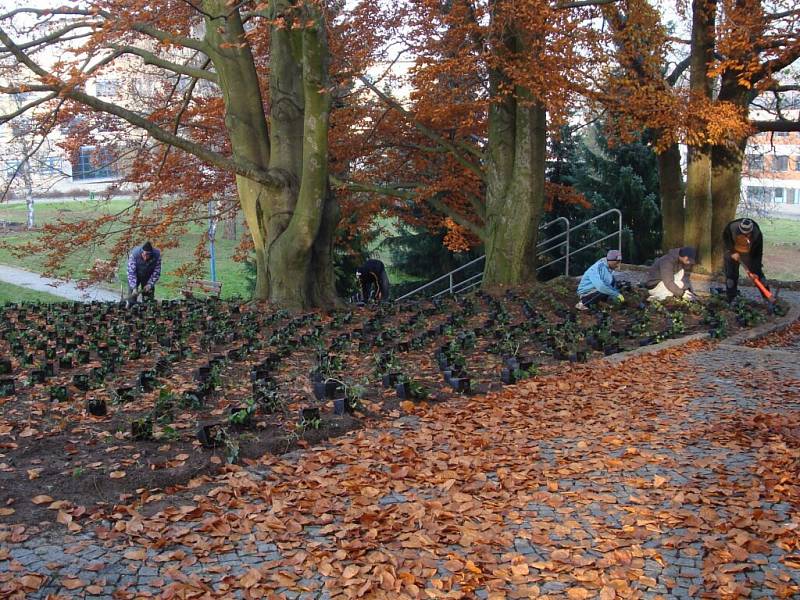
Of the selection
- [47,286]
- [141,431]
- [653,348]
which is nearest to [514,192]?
[653,348]

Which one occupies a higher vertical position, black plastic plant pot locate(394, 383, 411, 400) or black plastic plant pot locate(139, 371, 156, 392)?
black plastic plant pot locate(139, 371, 156, 392)

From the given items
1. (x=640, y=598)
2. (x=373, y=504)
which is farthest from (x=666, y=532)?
(x=373, y=504)

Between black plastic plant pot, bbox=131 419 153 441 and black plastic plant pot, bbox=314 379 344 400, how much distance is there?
160 cm

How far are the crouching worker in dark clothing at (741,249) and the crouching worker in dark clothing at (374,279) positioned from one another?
18.5ft

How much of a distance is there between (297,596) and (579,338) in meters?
6.78

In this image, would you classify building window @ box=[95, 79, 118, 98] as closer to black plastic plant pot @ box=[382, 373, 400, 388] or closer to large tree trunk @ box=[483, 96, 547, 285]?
large tree trunk @ box=[483, 96, 547, 285]

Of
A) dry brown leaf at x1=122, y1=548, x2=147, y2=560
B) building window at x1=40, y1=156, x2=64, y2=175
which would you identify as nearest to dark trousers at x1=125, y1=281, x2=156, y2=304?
building window at x1=40, y1=156, x2=64, y2=175

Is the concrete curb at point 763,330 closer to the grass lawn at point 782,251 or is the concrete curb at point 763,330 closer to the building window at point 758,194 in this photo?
the grass lawn at point 782,251

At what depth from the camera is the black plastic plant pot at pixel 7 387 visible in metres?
Answer: 6.86

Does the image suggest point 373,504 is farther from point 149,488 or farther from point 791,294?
point 791,294

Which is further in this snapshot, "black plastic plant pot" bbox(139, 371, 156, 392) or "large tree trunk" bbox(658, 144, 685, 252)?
"large tree trunk" bbox(658, 144, 685, 252)

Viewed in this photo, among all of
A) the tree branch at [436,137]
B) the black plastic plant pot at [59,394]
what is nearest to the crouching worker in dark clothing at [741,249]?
the tree branch at [436,137]

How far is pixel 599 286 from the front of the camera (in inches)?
463

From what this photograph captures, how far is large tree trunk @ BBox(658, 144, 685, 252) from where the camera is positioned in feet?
52.1
